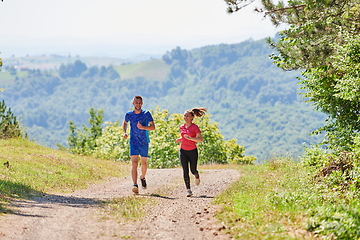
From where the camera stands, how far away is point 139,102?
40.2 feet

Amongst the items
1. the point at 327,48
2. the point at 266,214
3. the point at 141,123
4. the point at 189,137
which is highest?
the point at 327,48

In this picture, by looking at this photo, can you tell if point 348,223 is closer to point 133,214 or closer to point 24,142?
point 133,214

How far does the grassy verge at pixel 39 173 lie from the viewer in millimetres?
12422

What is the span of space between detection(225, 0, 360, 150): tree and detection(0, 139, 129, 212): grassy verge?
7.45m

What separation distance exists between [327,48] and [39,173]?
10.4 m

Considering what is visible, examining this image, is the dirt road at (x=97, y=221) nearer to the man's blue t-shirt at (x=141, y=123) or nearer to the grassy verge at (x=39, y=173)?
the grassy verge at (x=39, y=173)

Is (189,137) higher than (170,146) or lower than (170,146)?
higher

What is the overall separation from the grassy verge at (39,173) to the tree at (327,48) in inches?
293

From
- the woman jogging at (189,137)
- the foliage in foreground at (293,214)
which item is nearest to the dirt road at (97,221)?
the foliage in foreground at (293,214)

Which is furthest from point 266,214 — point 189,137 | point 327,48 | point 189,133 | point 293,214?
point 327,48

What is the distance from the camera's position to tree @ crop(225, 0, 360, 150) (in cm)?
1134

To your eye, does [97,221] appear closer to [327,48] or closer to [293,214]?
[293,214]

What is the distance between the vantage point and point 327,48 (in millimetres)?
12578

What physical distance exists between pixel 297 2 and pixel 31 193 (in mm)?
8863
